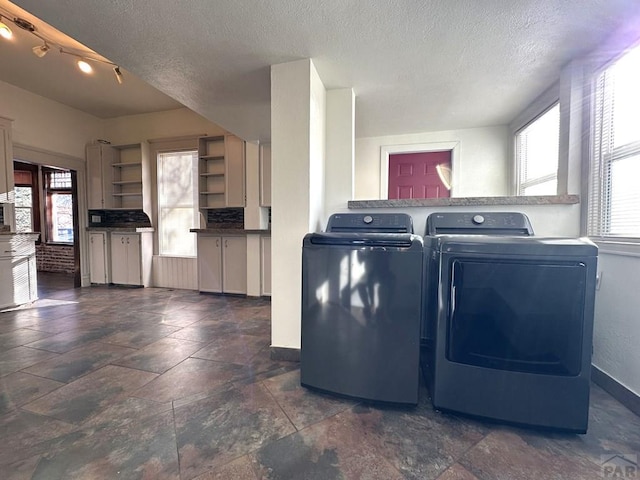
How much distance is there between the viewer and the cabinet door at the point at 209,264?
426cm

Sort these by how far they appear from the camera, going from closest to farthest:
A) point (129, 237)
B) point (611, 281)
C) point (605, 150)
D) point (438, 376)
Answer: point (438, 376), point (611, 281), point (605, 150), point (129, 237)

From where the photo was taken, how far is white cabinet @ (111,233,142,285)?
4.73 meters

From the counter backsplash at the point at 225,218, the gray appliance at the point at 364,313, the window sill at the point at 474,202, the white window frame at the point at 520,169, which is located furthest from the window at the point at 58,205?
the white window frame at the point at 520,169

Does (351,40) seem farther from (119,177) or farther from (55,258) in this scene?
(55,258)

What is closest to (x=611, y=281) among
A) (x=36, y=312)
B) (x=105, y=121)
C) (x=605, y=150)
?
(x=605, y=150)

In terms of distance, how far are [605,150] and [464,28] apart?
47.9 inches

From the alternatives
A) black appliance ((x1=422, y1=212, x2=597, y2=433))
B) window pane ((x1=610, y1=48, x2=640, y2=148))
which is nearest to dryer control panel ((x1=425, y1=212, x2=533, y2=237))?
black appliance ((x1=422, y1=212, x2=597, y2=433))

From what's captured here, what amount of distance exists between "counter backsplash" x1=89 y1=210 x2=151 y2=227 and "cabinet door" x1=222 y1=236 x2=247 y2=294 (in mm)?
1772

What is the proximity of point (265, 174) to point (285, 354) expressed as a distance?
2701 mm

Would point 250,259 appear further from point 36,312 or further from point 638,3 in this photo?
point 638,3

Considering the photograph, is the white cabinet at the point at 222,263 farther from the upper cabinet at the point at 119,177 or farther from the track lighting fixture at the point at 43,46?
the track lighting fixture at the point at 43,46

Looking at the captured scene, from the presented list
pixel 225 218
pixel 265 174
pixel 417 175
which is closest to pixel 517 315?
Answer: pixel 417 175

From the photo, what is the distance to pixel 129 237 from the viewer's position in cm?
475

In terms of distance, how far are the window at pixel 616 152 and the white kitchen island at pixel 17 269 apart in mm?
5764
